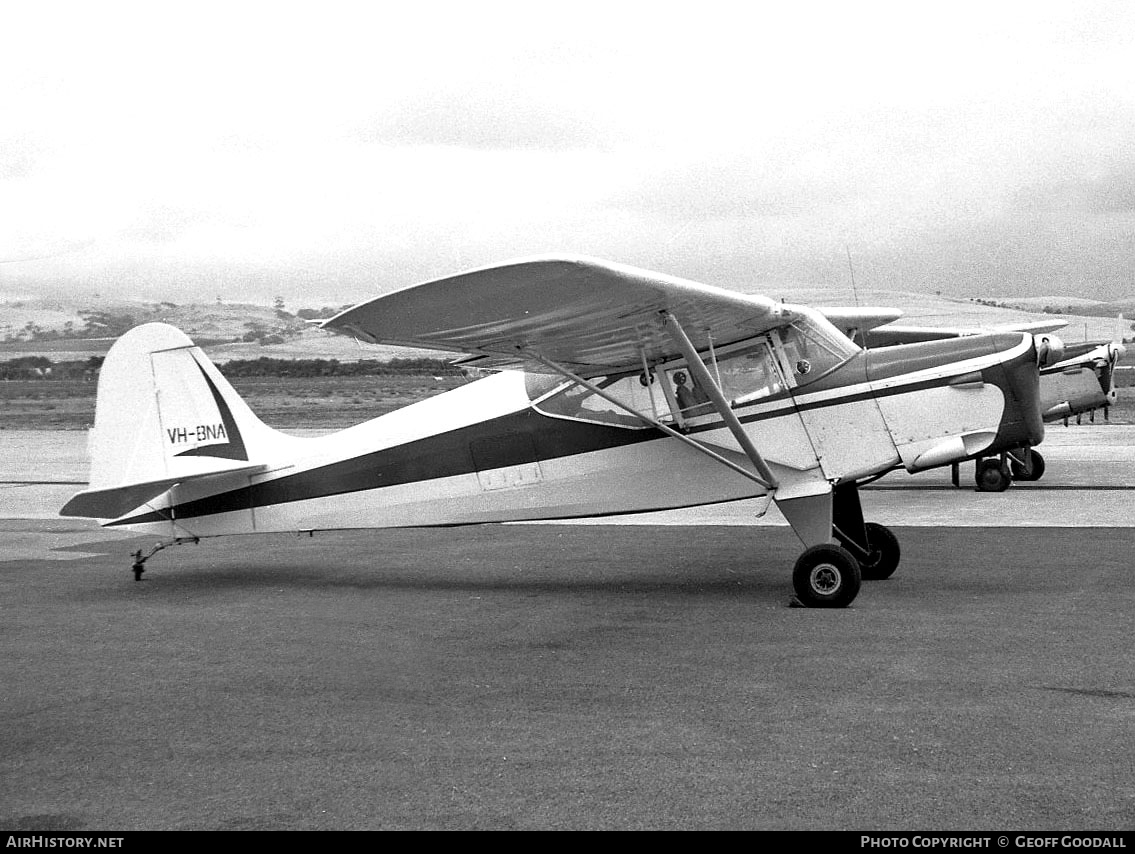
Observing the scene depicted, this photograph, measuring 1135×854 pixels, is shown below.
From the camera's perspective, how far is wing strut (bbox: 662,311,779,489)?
8570 mm

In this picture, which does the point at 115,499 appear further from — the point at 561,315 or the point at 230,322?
the point at 230,322

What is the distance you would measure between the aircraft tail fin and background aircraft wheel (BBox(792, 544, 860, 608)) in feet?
16.4

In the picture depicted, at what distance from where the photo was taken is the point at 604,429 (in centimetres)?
1009

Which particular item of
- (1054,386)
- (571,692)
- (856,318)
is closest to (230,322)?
(1054,386)

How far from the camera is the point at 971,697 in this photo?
19.9 feet

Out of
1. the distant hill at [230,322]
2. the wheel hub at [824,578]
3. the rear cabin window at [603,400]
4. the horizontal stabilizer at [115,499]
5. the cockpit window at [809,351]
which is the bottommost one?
the wheel hub at [824,578]

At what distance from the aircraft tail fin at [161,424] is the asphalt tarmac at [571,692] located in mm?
1005

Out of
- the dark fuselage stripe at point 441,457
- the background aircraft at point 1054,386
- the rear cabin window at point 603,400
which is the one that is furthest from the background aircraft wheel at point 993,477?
the rear cabin window at point 603,400

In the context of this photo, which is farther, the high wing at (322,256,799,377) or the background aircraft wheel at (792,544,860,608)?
the background aircraft wheel at (792,544,860,608)

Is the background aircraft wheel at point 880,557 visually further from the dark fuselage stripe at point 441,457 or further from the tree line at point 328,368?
the tree line at point 328,368

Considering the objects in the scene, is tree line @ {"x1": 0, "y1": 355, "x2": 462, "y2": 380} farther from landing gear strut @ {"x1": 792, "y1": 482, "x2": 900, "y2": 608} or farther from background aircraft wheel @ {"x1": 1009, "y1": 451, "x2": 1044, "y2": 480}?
landing gear strut @ {"x1": 792, "y1": 482, "x2": 900, "y2": 608}

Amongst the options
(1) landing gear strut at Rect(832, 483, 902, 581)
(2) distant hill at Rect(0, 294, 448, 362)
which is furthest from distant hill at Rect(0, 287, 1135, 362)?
(1) landing gear strut at Rect(832, 483, 902, 581)

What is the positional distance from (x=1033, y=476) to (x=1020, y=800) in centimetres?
1627

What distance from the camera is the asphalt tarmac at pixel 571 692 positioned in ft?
15.1
